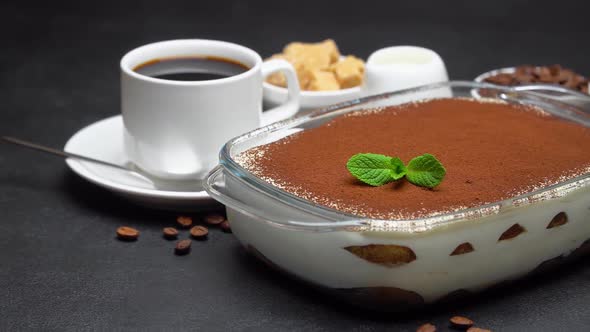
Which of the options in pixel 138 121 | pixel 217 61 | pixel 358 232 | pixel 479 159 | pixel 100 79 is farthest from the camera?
pixel 100 79

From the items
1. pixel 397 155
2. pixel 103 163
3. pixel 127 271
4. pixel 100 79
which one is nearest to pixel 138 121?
pixel 103 163

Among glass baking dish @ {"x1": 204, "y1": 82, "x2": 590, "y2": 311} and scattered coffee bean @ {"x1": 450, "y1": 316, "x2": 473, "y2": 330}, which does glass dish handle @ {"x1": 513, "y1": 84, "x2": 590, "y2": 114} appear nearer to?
glass baking dish @ {"x1": 204, "y1": 82, "x2": 590, "y2": 311}

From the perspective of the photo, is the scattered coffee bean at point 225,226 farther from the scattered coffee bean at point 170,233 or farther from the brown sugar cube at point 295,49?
the brown sugar cube at point 295,49

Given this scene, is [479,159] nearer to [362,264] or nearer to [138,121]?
[362,264]

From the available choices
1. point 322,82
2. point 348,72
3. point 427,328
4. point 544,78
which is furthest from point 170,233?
point 544,78

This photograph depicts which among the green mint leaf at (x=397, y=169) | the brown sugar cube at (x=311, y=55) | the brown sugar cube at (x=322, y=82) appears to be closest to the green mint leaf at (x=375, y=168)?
the green mint leaf at (x=397, y=169)

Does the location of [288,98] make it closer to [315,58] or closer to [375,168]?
[315,58]

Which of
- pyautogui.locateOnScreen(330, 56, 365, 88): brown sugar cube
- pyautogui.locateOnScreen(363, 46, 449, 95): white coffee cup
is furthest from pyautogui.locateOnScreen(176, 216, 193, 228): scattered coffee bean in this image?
pyautogui.locateOnScreen(330, 56, 365, 88): brown sugar cube
